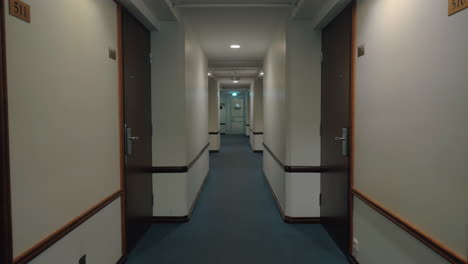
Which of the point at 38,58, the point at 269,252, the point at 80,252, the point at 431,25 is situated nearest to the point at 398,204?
the point at 431,25

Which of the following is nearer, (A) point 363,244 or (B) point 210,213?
(A) point 363,244

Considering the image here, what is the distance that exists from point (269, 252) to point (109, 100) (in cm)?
177

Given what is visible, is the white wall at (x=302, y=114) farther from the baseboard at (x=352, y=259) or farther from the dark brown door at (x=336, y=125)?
the baseboard at (x=352, y=259)

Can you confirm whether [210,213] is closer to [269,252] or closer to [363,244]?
[269,252]

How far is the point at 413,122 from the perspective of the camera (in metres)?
1.48

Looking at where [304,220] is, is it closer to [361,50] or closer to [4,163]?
[361,50]

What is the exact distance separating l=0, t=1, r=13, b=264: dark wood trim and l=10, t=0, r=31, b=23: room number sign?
0.05 metres

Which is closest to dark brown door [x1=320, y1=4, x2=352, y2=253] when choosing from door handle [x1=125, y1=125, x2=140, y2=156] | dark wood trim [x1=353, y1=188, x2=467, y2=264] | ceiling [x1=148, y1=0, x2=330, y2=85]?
ceiling [x1=148, y1=0, x2=330, y2=85]

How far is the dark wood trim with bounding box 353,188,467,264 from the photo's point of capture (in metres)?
1.19

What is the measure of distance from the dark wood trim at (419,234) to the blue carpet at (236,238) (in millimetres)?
795

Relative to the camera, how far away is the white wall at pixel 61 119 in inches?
48.8

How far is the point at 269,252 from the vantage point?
2.60m

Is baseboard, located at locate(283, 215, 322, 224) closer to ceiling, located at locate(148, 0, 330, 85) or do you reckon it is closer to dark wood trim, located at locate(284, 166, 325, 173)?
dark wood trim, located at locate(284, 166, 325, 173)

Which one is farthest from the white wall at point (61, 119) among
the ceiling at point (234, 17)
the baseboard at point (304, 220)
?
the baseboard at point (304, 220)
